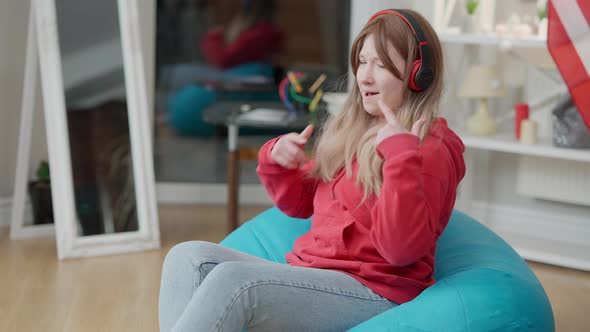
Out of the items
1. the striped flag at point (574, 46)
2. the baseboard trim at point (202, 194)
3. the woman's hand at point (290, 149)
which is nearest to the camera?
the woman's hand at point (290, 149)

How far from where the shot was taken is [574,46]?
99.3 inches

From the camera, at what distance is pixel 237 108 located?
3553 millimetres

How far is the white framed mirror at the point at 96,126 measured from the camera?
322 centimetres

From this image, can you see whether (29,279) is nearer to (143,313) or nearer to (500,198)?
→ (143,313)

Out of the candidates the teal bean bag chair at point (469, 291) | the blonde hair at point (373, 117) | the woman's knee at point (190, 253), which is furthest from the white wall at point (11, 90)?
the blonde hair at point (373, 117)

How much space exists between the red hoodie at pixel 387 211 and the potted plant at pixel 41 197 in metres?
1.72

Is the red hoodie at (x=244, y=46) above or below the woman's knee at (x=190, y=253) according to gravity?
above

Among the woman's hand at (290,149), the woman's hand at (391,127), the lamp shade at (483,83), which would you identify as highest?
the woman's hand at (391,127)

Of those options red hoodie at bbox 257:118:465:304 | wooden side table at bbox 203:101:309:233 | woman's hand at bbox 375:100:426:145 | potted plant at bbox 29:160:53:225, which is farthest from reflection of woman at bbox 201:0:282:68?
woman's hand at bbox 375:100:426:145

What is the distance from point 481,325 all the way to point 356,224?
1.17ft

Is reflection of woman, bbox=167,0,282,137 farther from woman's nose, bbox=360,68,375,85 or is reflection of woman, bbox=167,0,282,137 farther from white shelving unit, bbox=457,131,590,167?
woman's nose, bbox=360,68,375,85

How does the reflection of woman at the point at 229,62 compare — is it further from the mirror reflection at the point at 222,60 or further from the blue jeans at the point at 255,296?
the blue jeans at the point at 255,296

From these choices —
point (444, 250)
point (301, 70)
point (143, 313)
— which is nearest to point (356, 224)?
point (444, 250)

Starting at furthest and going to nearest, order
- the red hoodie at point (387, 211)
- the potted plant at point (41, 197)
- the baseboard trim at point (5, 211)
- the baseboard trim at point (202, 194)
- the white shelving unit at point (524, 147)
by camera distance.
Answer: the baseboard trim at point (202, 194) < the baseboard trim at point (5, 211) < the potted plant at point (41, 197) < the white shelving unit at point (524, 147) < the red hoodie at point (387, 211)
